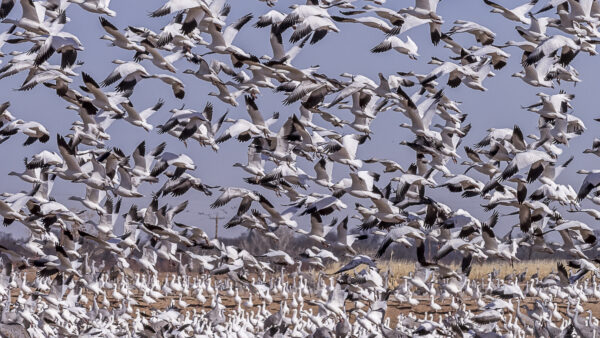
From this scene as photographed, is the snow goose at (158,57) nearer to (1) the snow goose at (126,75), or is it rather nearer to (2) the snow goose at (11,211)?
(1) the snow goose at (126,75)

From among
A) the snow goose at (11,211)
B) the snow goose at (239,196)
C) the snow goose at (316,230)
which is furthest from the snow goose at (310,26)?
the snow goose at (11,211)

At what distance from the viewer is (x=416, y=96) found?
18.7 meters

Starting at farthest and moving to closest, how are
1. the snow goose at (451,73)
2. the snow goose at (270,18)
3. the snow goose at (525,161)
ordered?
the snow goose at (270,18) < the snow goose at (451,73) < the snow goose at (525,161)

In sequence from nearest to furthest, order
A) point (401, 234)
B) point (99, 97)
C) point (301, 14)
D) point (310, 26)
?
point (310, 26), point (301, 14), point (99, 97), point (401, 234)

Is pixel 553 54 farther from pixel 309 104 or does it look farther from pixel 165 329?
pixel 165 329

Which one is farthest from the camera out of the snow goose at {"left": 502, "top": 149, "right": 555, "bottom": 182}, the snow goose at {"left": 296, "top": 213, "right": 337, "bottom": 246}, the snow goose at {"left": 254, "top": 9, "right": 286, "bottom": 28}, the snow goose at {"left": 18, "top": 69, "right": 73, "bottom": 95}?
the snow goose at {"left": 296, "top": 213, "right": 337, "bottom": 246}

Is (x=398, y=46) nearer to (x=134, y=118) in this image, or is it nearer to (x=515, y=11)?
(x=515, y=11)

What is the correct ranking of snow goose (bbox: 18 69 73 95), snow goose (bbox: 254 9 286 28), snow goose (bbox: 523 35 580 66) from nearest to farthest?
1. snow goose (bbox: 523 35 580 66)
2. snow goose (bbox: 18 69 73 95)
3. snow goose (bbox: 254 9 286 28)

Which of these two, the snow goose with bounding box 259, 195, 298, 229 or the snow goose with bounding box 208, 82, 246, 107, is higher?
the snow goose with bounding box 208, 82, 246, 107

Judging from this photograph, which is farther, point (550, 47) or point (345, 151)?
point (345, 151)

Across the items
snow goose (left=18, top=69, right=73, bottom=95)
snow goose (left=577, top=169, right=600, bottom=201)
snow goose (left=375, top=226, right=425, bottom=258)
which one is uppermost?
snow goose (left=18, top=69, right=73, bottom=95)

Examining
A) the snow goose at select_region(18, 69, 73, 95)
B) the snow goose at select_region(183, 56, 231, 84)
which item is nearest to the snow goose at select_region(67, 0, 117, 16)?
the snow goose at select_region(18, 69, 73, 95)

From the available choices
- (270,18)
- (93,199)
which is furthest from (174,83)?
(93,199)

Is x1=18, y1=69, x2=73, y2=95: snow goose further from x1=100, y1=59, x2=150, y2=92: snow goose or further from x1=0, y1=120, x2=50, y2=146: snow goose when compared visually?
x1=0, y1=120, x2=50, y2=146: snow goose
